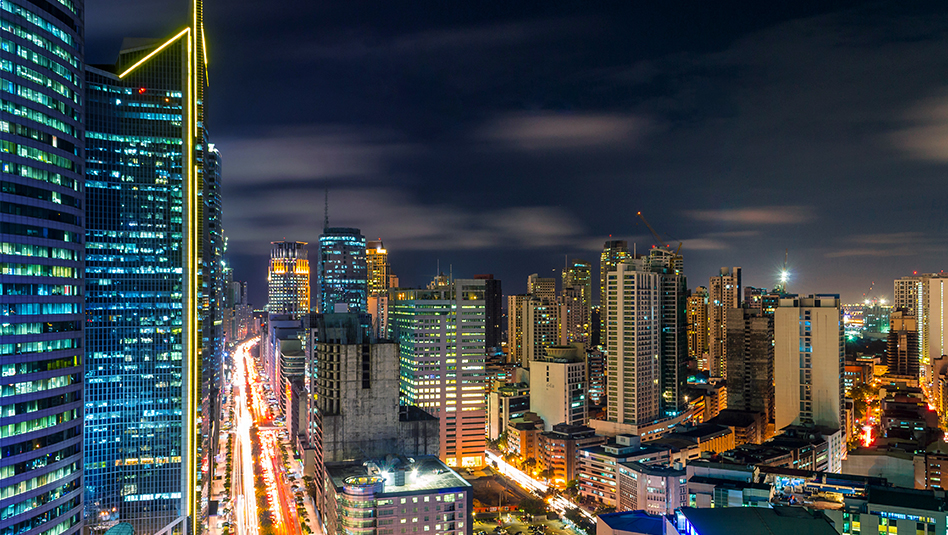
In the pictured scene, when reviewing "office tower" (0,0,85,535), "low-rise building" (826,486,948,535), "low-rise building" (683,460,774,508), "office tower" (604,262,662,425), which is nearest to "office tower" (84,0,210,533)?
"office tower" (0,0,85,535)

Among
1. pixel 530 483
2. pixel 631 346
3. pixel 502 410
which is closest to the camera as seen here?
pixel 530 483

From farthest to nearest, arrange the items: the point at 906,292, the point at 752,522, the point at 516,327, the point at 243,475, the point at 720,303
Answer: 1. the point at 516,327
2. the point at 906,292
3. the point at 720,303
4. the point at 243,475
5. the point at 752,522

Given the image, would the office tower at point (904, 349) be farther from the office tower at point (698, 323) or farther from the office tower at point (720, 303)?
the office tower at point (698, 323)

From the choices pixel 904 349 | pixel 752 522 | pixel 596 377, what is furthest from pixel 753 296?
pixel 752 522

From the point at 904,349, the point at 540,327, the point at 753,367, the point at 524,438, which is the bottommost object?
the point at 524,438

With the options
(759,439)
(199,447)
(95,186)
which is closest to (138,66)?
(95,186)

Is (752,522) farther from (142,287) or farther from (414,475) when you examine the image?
(142,287)

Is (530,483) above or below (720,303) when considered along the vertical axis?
below
